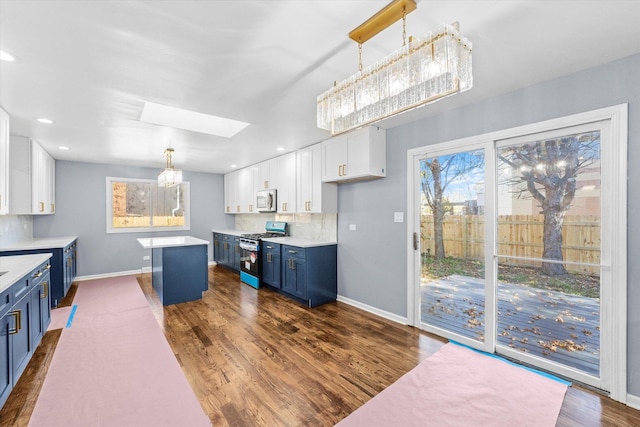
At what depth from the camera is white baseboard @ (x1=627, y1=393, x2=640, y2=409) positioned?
2.03 meters

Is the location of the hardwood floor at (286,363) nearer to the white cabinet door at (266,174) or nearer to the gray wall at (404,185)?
the gray wall at (404,185)

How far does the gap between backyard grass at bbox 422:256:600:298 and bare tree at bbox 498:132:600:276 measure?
81 mm

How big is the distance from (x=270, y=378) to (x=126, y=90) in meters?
2.77

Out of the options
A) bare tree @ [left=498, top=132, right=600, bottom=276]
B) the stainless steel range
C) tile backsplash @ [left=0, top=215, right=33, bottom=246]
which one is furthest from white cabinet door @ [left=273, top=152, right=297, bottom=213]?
tile backsplash @ [left=0, top=215, right=33, bottom=246]

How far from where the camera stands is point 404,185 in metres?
3.52

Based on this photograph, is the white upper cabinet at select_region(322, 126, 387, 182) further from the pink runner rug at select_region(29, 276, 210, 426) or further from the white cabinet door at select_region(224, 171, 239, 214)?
the white cabinet door at select_region(224, 171, 239, 214)

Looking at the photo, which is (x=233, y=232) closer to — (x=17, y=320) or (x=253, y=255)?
(x=253, y=255)

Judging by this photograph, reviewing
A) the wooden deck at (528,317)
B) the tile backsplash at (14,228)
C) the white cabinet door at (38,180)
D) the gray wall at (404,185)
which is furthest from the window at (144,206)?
the wooden deck at (528,317)

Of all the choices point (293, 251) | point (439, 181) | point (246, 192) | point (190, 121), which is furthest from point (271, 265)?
point (439, 181)

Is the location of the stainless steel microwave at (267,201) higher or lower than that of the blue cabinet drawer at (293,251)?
higher

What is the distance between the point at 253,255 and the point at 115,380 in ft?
9.62

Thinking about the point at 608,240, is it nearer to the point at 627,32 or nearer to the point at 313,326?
the point at 627,32

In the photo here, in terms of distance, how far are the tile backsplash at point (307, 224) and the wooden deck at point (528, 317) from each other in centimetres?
173

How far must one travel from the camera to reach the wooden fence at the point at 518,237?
7.66 ft
